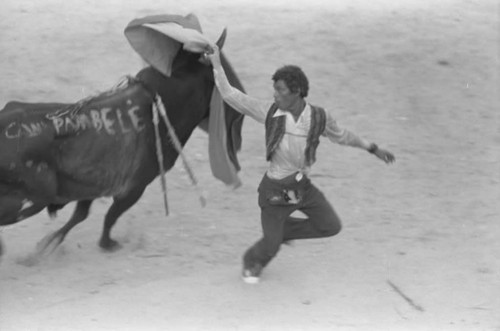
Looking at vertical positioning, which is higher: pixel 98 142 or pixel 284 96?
pixel 284 96

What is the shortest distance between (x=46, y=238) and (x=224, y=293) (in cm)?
139

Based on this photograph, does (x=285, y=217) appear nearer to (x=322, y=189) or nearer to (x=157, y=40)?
(x=157, y=40)

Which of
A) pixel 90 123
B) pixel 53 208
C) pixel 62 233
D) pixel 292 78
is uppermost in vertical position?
pixel 292 78

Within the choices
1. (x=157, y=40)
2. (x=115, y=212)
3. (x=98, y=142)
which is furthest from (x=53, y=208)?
(x=157, y=40)

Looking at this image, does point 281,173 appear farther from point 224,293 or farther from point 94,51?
point 94,51

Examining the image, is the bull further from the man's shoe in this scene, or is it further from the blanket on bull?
the man's shoe

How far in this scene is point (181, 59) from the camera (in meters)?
7.32

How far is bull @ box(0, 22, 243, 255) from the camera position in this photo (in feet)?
22.3

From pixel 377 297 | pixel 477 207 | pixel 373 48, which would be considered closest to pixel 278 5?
pixel 373 48

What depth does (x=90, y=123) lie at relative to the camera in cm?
700

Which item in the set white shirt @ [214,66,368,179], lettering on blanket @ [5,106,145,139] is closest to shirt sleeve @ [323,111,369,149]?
white shirt @ [214,66,368,179]

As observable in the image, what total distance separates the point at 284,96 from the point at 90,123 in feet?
4.27

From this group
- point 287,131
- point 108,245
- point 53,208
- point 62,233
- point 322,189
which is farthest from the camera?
point 322,189

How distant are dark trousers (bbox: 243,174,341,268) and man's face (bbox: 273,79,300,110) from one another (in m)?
0.47
